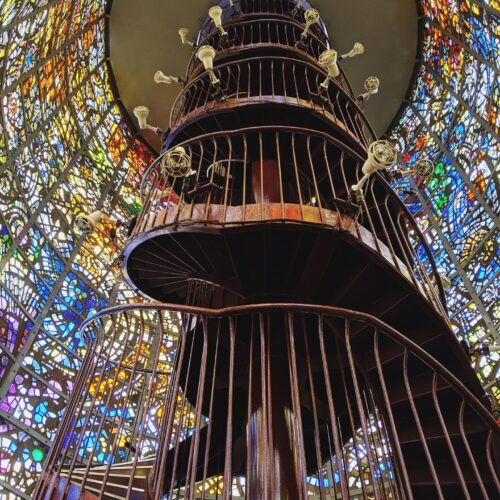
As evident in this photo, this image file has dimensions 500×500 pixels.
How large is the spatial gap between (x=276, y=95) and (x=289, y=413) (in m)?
3.48

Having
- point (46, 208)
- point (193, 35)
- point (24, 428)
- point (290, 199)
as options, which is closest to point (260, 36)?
point (290, 199)

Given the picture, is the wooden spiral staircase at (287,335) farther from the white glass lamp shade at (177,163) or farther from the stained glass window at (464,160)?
the stained glass window at (464,160)

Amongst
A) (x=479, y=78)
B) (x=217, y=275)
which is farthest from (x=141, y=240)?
(x=479, y=78)

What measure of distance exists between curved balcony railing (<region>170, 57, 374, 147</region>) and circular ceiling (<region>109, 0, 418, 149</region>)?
4.51 meters

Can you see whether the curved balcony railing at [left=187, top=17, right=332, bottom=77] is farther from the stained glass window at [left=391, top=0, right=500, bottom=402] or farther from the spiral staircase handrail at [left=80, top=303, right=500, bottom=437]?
the spiral staircase handrail at [left=80, top=303, right=500, bottom=437]

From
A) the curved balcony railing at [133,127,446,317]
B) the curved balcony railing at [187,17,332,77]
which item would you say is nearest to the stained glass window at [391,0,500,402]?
the curved balcony railing at [133,127,446,317]

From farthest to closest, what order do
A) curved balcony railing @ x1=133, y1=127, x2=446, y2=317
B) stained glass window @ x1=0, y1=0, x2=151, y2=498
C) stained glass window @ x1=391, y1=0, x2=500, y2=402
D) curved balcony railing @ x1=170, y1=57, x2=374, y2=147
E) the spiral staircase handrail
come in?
stained glass window @ x1=391, y1=0, x2=500, y2=402 → stained glass window @ x1=0, y1=0, x2=151, y2=498 → curved balcony railing @ x1=170, y1=57, x2=374, y2=147 → curved balcony railing @ x1=133, y1=127, x2=446, y2=317 → the spiral staircase handrail

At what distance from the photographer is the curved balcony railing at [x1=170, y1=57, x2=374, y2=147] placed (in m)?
4.93

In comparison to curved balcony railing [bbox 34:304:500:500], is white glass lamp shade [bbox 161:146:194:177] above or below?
above

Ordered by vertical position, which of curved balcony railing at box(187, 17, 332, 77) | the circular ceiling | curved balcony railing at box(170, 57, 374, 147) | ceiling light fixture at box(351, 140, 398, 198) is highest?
the circular ceiling

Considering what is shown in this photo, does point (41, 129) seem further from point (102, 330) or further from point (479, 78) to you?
point (479, 78)

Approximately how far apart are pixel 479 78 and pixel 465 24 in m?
1.04

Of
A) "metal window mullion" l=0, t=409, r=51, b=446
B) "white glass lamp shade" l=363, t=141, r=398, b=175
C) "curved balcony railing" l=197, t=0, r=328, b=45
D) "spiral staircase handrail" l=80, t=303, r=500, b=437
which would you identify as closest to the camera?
"spiral staircase handrail" l=80, t=303, r=500, b=437

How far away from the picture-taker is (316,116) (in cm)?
481
